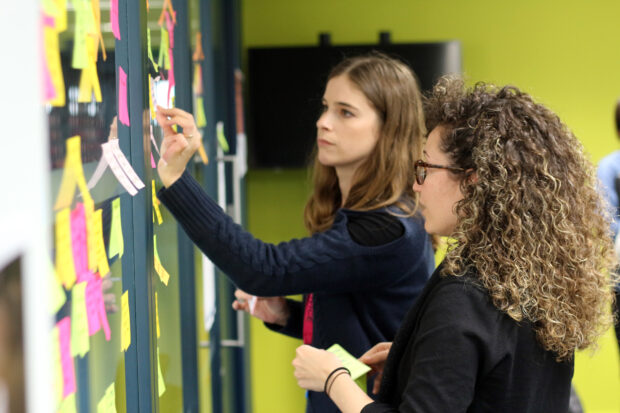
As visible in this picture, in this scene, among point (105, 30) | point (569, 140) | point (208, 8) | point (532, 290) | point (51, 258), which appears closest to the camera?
point (51, 258)

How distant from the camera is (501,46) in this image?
141 inches

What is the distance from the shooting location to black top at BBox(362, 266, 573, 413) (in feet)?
3.53

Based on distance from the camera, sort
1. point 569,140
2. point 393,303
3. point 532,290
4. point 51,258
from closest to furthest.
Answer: point 51,258, point 532,290, point 569,140, point 393,303

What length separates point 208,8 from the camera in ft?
7.97

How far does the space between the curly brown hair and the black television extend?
2.14 meters

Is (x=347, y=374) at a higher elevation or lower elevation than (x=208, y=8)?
lower

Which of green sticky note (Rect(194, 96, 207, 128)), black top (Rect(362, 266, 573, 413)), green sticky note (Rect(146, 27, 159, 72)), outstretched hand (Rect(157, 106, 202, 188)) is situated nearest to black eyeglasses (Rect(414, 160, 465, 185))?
black top (Rect(362, 266, 573, 413))

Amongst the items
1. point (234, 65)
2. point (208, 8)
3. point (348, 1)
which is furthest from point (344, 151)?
point (348, 1)

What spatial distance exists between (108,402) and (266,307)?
874mm

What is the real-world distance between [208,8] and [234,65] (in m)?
0.56

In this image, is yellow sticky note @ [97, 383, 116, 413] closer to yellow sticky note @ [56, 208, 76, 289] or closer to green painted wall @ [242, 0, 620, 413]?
yellow sticky note @ [56, 208, 76, 289]

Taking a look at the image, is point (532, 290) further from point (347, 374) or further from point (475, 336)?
point (347, 374)

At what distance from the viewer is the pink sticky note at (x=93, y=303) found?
2.95ft

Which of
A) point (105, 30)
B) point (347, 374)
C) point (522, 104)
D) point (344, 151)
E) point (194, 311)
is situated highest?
point (105, 30)
